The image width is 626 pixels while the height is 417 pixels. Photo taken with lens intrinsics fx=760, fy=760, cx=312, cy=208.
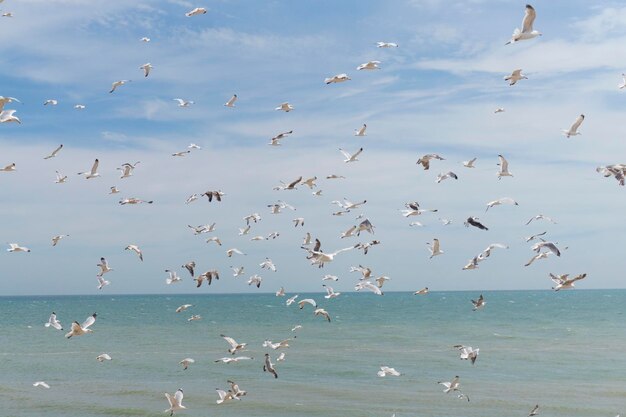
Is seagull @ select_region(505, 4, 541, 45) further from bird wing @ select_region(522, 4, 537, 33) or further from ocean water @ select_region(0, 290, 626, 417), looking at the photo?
ocean water @ select_region(0, 290, 626, 417)

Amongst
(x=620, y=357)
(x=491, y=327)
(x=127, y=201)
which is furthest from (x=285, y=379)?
(x=491, y=327)

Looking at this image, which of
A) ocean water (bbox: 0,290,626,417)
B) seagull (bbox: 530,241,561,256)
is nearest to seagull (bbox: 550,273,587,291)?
seagull (bbox: 530,241,561,256)

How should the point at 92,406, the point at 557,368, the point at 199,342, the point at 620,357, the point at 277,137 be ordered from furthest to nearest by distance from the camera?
the point at 199,342 → the point at 620,357 → the point at 557,368 → the point at 92,406 → the point at 277,137

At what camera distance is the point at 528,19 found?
19.4 m

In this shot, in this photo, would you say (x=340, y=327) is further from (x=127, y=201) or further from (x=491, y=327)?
(x=127, y=201)

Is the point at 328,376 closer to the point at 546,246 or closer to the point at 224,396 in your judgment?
the point at 224,396

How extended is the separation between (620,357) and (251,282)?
30.0 meters

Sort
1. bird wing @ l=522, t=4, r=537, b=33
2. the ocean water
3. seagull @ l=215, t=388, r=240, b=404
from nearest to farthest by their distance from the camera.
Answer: bird wing @ l=522, t=4, r=537, b=33, seagull @ l=215, t=388, r=240, b=404, the ocean water

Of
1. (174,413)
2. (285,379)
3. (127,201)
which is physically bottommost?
(174,413)

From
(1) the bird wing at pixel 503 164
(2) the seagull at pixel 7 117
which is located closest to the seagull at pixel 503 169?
(1) the bird wing at pixel 503 164

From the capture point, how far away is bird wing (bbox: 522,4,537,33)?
1914cm

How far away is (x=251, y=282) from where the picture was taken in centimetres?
2992

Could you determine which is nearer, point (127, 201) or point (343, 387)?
point (127, 201)

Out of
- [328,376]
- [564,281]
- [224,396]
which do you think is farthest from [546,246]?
[328,376]
